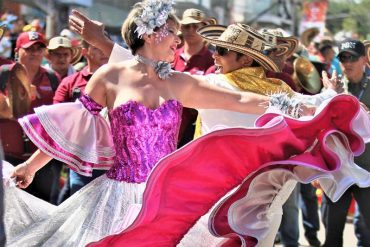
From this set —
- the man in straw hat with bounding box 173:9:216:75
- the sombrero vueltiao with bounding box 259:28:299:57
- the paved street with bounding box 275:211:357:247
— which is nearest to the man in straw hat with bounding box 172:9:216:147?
the man in straw hat with bounding box 173:9:216:75

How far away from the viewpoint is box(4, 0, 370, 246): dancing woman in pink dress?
14.5 ft

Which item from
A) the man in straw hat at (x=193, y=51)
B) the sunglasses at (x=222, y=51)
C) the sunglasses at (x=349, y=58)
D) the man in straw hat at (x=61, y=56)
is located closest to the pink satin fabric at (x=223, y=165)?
the sunglasses at (x=222, y=51)

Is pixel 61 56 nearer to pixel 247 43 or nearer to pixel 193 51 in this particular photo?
pixel 193 51

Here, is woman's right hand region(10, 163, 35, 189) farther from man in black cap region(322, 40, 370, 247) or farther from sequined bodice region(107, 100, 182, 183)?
man in black cap region(322, 40, 370, 247)

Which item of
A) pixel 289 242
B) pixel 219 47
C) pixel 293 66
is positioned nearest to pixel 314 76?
pixel 293 66

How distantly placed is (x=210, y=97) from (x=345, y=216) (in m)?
2.80

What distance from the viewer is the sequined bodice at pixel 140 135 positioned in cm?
466

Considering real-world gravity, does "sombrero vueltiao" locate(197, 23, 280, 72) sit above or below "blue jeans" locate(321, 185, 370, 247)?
above

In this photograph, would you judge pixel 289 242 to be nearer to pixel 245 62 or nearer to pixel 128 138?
pixel 245 62

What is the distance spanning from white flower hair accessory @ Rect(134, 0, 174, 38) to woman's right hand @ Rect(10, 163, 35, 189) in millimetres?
1035

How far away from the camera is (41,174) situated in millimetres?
7336

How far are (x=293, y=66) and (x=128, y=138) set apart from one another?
185 inches

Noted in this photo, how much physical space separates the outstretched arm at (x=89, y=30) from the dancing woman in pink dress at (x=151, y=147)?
61 cm

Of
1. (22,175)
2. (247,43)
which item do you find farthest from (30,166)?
(247,43)
